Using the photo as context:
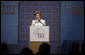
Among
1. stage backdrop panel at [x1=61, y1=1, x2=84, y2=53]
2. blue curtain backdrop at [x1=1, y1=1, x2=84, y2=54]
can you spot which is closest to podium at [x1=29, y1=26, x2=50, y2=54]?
blue curtain backdrop at [x1=1, y1=1, x2=84, y2=54]

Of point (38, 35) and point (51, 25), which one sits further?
point (51, 25)

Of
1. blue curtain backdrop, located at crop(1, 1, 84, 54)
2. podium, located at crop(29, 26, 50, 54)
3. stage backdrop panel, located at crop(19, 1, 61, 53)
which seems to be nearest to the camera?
podium, located at crop(29, 26, 50, 54)

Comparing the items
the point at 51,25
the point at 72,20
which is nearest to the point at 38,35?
the point at 51,25

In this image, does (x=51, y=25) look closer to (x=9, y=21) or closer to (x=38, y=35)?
(x=9, y=21)

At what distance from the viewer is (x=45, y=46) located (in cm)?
435

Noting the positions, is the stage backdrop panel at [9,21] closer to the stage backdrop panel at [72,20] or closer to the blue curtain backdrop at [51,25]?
the blue curtain backdrop at [51,25]

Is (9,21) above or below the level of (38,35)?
above

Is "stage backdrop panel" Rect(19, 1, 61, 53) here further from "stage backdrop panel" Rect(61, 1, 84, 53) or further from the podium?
the podium

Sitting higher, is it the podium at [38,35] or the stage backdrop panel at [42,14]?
the stage backdrop panel at [42,14]

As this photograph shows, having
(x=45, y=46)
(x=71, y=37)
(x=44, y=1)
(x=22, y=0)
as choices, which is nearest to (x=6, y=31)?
(x=22, y=0)

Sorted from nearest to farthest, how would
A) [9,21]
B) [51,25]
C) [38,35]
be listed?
[38,35]
[9,21]
[51,25]

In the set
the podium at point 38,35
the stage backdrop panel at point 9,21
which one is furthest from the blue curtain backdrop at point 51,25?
the podium at point 38,35

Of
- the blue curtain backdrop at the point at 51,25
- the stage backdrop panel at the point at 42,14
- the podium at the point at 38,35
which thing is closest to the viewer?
the podium at the point at 38,35

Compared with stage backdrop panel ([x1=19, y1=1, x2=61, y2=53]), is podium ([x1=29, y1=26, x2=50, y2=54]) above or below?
below
